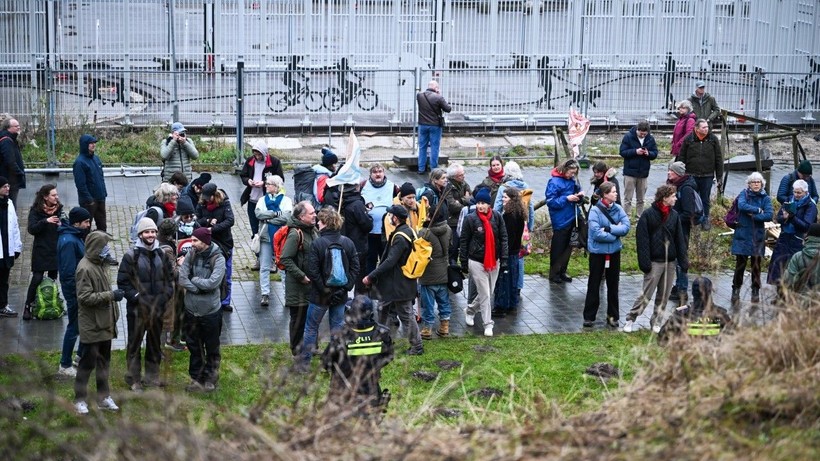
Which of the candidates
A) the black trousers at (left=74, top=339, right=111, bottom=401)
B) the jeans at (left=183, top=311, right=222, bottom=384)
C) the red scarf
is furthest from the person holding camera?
the black trousers at (left=74, top=339, right=111, bottom=401)

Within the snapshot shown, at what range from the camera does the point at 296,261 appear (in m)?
11.9

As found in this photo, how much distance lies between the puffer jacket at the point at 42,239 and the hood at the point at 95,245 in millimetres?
2671

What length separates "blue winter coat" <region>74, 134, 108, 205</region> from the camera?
1566 centimetres

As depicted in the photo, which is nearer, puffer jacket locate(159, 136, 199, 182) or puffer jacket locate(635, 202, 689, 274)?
puffer jacket locate(635, 202, 689, 274)

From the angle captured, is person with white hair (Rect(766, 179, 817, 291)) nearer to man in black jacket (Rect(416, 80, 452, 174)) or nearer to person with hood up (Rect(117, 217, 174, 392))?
person with hood up (Rect(117, 217, 174, 392))

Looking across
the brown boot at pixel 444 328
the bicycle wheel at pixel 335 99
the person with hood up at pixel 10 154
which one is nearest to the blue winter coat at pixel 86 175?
the person with hood up at pixel 10 154

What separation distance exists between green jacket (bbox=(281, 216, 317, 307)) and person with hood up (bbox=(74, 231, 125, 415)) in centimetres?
192

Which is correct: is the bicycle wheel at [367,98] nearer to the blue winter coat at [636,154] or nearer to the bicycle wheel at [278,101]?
the bicycle wheel at [278,101]

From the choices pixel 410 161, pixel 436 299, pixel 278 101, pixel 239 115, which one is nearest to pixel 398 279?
pixel 436 299

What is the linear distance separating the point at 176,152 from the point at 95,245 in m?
6.15

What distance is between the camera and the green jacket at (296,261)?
38.9ft

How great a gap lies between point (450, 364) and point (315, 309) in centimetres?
146

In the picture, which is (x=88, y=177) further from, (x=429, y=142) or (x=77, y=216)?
(x=429, y=142)

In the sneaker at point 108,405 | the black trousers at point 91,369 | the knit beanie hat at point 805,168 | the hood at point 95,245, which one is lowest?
the sneaker at point 108,405
